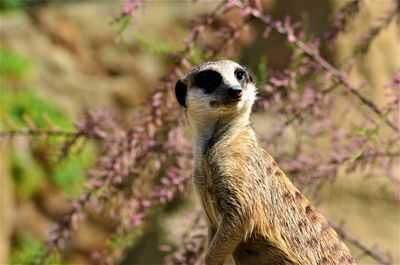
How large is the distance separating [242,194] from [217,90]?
0.44 m

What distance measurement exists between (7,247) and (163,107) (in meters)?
5.58

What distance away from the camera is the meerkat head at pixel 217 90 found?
128 inches

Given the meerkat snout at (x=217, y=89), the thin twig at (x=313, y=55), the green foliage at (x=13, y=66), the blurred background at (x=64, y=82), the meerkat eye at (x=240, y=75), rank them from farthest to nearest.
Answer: the green foliage at (x=13, y=66) → the blurred background at (x=64, y=82) → the thin twig at (x=313, y=55) → the meerkat eye at (x=240, y=75) → the meerkat snout at (x=217, y=89)

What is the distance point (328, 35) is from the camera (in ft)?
14.0

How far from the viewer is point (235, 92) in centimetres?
318

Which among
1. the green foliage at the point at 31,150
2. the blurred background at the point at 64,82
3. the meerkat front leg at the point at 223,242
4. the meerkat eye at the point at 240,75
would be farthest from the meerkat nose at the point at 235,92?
the green foliage at the point at 31,150

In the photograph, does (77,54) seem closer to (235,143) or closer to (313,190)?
(313,190)

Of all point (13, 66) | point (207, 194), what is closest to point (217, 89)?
point (207, 194)

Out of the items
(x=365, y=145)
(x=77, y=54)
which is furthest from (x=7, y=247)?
(x=365, y=145)

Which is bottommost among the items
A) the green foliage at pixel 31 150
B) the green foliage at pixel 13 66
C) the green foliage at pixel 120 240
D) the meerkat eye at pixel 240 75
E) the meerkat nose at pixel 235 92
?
the green foliage at pixel 31 150

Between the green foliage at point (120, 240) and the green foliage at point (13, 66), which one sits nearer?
the green foliage at point (120, 240)

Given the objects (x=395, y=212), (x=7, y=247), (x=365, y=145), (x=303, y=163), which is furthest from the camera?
(x=7, y=247)

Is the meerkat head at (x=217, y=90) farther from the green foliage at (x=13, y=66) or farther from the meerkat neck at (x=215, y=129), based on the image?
the green foliage at (x=13, y=66)

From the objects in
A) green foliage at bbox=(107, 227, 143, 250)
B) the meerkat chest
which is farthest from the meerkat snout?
green foliage at bbox=(107, 227, 143, 250)
